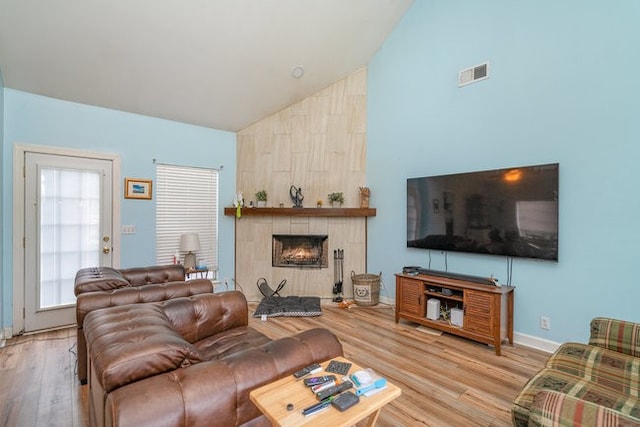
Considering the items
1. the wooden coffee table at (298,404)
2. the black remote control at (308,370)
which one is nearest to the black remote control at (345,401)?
the wooden coffee table at (298,404)

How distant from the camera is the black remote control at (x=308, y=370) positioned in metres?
1.41

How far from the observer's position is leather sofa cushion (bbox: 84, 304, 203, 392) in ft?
3.72

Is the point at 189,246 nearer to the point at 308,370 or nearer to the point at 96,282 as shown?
the point at 96,282

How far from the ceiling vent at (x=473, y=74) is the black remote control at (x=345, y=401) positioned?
12.1ft

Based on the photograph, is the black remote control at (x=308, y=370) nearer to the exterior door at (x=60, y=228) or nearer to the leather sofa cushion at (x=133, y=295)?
the leather sofa cushion at (x=133, y=295)

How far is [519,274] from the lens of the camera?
326 cm

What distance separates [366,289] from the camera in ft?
14.8

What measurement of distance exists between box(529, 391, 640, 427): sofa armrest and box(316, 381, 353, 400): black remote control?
0.68 metres

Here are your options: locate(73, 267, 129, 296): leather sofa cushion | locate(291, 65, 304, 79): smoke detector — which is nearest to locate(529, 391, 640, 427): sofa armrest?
locate(73, 267, 129, 296): leather sofa cushion

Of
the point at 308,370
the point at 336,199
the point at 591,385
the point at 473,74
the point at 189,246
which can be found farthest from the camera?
the point at 336,199

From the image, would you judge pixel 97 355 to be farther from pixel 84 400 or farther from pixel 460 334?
pixel 460 334

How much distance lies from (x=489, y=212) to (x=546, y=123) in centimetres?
103

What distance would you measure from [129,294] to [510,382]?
3.13 metres

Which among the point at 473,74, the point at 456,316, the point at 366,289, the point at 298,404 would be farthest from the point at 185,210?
the point at 473,74
